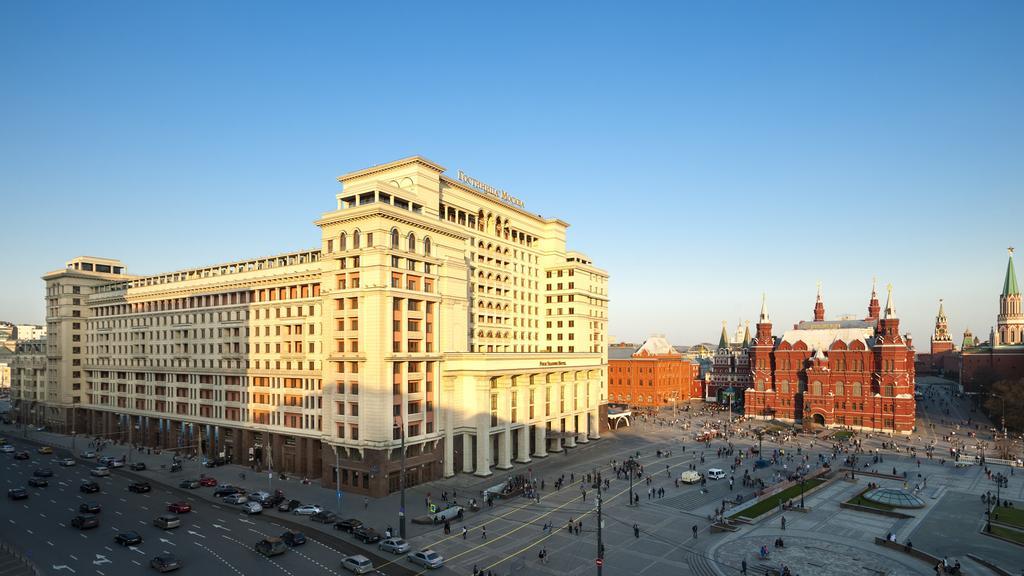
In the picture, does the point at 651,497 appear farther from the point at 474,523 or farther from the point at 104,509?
the point at 104,509

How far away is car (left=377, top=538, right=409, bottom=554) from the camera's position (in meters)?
51.2

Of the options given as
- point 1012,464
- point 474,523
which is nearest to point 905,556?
point 474,523

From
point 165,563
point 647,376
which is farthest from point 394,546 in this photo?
point 647,376

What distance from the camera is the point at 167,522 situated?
58281 mm

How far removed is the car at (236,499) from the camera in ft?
219

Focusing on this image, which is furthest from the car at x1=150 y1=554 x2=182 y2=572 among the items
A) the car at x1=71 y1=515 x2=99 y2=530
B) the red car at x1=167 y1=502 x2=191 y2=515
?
the red car at x1=167 y1=502 x2=191 y2=515

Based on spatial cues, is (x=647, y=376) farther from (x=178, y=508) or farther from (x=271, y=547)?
(x=271, y=547)

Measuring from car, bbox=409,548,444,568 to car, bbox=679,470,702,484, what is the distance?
136ft

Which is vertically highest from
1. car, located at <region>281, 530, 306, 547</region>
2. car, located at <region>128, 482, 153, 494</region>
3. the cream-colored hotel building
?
the cream-colored hotel building

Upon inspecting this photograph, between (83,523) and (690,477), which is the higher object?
(83,523)

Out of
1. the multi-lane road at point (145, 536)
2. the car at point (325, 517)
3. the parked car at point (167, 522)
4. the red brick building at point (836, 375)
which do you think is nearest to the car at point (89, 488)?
the multi-lane road at point (145, 536)

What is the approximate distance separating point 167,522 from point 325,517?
1497 centimetres

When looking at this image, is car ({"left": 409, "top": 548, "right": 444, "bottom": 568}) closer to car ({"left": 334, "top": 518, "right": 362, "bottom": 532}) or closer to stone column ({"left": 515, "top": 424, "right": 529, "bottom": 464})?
car ({"left": 334, "top": 518, "right": 362, "bottom": 532})

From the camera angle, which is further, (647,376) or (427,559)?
(647,376)
